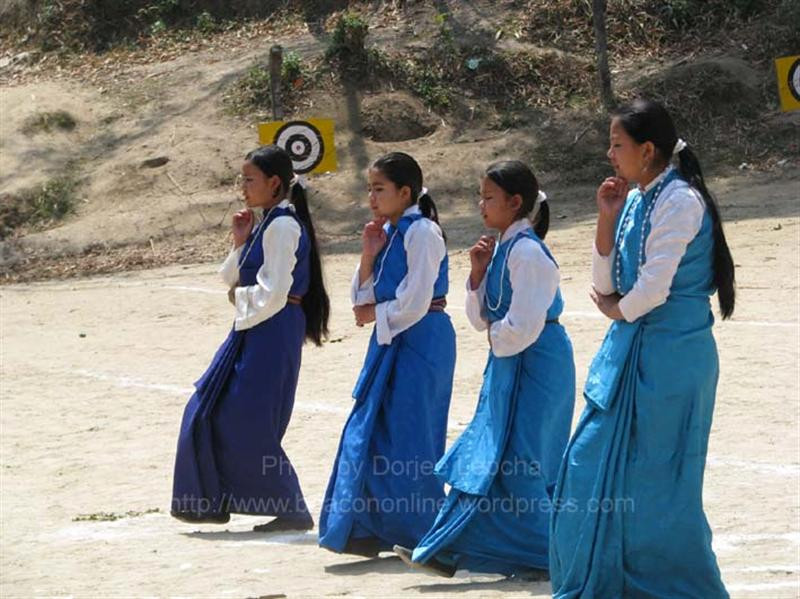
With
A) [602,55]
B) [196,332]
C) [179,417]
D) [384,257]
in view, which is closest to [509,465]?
[384,257]

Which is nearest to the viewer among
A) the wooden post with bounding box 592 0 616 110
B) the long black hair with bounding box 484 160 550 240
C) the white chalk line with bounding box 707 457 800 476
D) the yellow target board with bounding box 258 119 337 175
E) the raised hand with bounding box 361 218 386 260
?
the long black hair with bounding box 484 160 550 240

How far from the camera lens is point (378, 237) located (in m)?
7.22

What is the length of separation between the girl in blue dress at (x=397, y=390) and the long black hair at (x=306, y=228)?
0.82 meters

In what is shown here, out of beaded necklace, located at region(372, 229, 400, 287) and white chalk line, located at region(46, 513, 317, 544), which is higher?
beaded necklace, located at region(372, 229, 400, 287)

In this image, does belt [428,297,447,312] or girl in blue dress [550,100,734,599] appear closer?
girl in blue dress [550,100,734,599]

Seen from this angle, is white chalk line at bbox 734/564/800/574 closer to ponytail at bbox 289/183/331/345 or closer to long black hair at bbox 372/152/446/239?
long black hair at bbox 372/152/446/239

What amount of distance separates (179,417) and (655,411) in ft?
19.8

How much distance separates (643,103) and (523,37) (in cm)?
1538

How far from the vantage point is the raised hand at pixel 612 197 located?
567 centimetres

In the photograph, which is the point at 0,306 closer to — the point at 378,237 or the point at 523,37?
the point at 523,37

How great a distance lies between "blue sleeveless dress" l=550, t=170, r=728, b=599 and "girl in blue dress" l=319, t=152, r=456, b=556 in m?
1.61

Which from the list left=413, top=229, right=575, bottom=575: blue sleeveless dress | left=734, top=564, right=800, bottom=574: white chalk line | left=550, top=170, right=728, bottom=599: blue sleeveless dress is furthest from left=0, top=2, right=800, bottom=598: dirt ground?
left=550, top=170, right=728, bottom=599: blue sleeveless dress

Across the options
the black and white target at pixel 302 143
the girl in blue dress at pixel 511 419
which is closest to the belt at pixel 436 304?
the girl in blue dress at pixel 511 419

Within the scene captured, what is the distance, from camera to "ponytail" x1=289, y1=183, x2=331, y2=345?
8.03 metres
